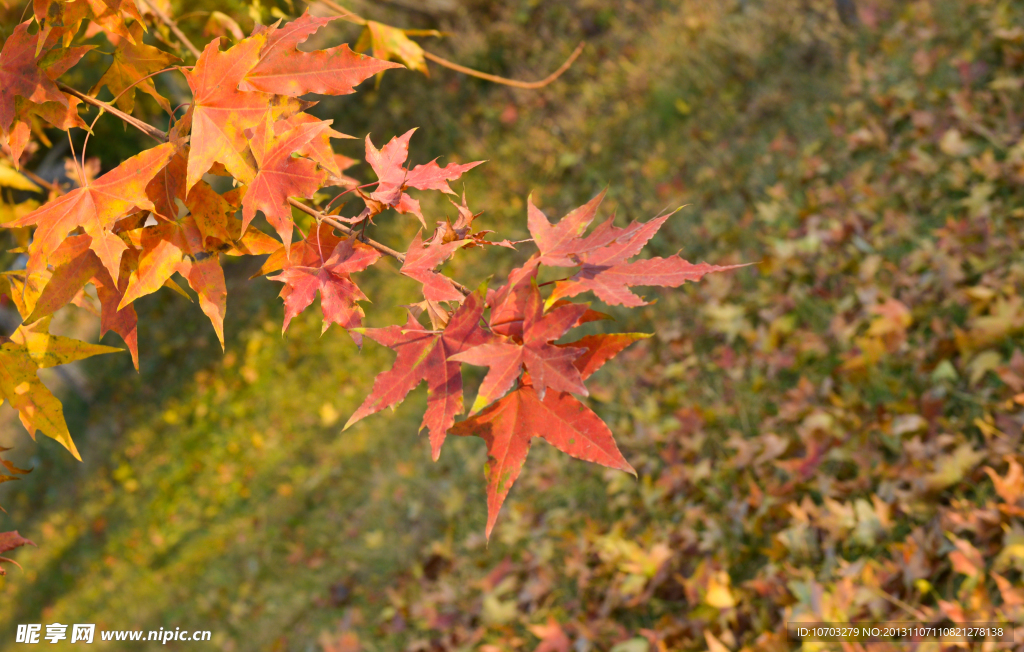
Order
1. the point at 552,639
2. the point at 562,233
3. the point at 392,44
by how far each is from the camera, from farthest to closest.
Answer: the point at 552,639 < the point at 392,44 < the point at 562,233

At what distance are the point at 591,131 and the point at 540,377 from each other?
4560 mm

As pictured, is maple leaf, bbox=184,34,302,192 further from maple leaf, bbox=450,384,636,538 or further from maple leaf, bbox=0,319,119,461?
maple leaf, bbox=450,384,636,538

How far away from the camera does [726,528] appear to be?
250cm

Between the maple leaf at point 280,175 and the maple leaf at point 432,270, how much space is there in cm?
17

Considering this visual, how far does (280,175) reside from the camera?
0.88 metres

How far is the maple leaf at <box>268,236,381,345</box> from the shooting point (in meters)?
0.91

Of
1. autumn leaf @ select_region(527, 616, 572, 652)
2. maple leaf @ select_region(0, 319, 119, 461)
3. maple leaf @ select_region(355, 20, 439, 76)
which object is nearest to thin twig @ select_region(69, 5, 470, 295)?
maple leaf @ select_region(0, 319, 119, 461)

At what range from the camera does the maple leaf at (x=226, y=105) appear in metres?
0.86

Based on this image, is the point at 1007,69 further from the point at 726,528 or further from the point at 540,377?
the point at 540,377

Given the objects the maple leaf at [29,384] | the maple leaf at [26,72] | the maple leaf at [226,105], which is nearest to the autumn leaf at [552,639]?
the maple leaf at [29,384]

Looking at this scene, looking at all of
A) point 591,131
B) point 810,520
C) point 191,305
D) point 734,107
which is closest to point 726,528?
point 810,520

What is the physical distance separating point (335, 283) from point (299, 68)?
33 cm

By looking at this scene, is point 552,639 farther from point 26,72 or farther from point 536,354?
point 26,72

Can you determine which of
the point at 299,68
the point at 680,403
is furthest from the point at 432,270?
the point at 680,403
